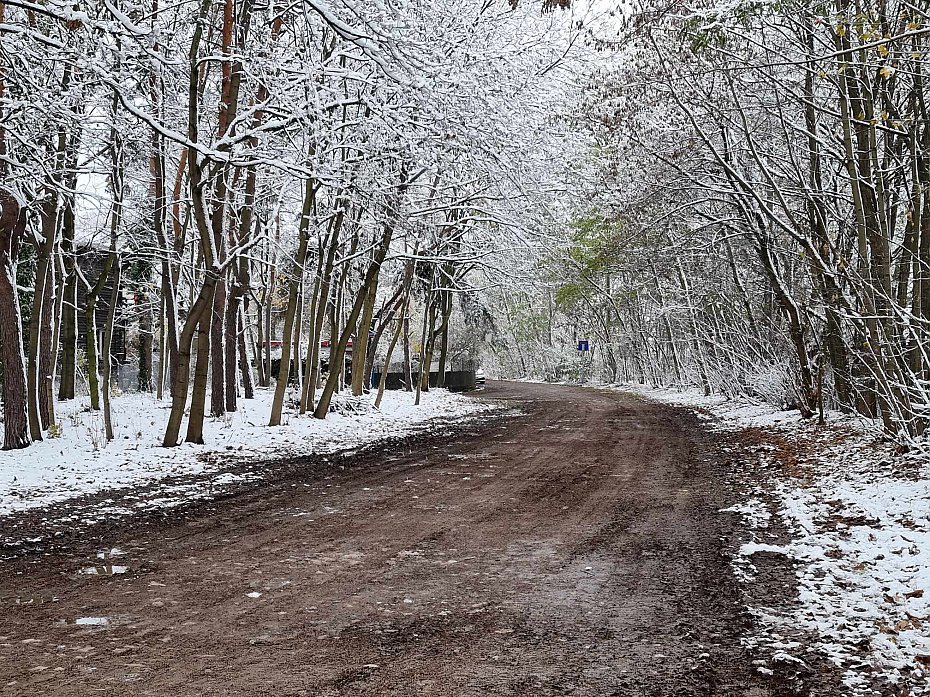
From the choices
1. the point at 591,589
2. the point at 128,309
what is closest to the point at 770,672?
the point at 591,589

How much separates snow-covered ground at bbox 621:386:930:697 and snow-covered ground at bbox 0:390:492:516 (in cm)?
644

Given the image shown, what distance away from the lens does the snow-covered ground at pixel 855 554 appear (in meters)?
4.46

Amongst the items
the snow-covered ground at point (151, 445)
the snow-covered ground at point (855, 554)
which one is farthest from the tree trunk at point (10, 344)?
the snow-covered ground at point (855, 554)

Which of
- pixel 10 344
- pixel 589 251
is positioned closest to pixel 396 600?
pixel 10 344

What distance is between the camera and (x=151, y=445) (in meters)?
12.5

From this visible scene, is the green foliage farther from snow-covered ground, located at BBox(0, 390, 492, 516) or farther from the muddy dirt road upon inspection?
the muddy dirt road

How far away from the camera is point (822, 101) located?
535 inches

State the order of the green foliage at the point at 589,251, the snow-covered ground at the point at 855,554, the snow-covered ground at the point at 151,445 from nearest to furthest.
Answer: the snow-covered ground at the point at 855,554
the snow-covered ground at the point at 151,445
the green foliage at the point at 589,251

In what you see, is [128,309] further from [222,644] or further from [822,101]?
[222,644]

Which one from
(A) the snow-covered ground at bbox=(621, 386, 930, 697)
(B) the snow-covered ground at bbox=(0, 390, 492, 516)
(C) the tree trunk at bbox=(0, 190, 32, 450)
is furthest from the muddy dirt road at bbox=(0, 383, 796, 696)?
(C) the tree trunk at bbox=(0, 190, 32, 450)

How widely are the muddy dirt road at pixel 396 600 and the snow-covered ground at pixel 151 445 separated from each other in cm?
194

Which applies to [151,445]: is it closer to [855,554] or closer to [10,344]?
[10,344]

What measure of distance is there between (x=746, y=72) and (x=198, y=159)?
8884 millimetres

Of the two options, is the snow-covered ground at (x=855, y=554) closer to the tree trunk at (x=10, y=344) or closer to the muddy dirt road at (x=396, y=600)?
the muddy dirt road at (x=396, y=600)
